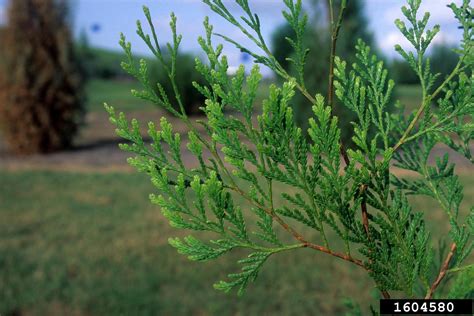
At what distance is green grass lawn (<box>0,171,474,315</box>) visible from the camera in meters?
5.70

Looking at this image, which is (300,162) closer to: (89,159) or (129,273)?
(129,273)

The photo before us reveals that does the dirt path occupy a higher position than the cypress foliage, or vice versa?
the cypress foliage

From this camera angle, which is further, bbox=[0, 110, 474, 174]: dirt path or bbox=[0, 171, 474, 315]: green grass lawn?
bbox=[0, 110, 474, 174]: dirt path

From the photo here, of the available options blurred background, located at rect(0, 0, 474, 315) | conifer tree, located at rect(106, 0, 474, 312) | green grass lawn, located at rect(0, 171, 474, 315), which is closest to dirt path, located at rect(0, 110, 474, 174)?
blurred background, located at rect(0, 0, 474, 315)

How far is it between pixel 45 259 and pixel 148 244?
129 cm

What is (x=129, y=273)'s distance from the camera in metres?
6.46

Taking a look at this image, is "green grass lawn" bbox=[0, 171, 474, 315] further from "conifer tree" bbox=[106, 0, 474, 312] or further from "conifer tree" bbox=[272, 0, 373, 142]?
"conifer tree" bbox=[272, 0, 373, 142]

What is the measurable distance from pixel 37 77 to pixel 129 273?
33.5 ft

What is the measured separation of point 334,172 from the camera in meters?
1.22

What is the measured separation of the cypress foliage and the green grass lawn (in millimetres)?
6558

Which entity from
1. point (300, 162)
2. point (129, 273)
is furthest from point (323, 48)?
point (300, 162)

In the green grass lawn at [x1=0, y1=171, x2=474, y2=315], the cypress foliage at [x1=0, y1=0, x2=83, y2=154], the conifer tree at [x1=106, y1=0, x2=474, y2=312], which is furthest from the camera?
the cypress foliage at [x1=0, y1=0, x2=83, y2=154]

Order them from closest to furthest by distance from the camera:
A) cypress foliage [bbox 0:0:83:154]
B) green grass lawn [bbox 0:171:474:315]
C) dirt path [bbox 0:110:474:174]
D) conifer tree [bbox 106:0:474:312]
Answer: conifer tree [bbox 106:0:474:312]
green grass lawn [bbox 0:171:474:315]
dirt path [bbox 0:110:474:174]
cypress foliage [bbox 0:0:83:154]

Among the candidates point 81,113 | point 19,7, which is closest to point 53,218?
point 81,113
